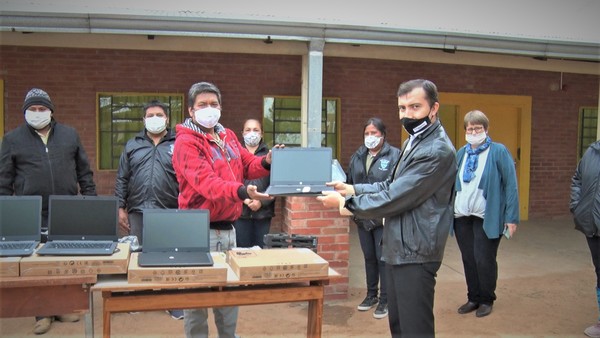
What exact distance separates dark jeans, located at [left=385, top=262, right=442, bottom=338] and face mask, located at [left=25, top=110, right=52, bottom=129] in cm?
322

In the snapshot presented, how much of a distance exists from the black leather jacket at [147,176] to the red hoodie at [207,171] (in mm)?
1243

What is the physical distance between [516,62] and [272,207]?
15.8 feet

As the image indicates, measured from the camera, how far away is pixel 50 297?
304 centimetres

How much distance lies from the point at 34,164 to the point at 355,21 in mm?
3586

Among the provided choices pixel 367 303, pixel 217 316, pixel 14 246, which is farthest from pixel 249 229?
pixel 14 246

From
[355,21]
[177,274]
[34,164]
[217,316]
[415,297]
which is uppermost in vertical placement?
[355,21]

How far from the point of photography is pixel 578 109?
35.3ft

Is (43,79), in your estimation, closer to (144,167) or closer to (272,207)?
(144,167)

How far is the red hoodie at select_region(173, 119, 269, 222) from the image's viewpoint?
345 cm

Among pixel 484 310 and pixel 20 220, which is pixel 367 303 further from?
pixel 20 220

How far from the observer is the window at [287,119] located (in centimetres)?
902

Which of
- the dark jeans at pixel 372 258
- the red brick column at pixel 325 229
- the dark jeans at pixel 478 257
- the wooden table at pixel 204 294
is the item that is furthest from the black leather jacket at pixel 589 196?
the wooden table at pixel 204 294

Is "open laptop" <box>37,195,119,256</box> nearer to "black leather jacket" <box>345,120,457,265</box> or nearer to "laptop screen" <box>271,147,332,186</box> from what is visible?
"laptop screen" <box>271,147,332,186</box>

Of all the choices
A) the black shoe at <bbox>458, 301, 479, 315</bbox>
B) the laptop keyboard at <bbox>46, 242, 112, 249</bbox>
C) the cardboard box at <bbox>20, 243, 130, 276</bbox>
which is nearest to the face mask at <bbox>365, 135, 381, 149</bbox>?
the black shoe at <bbox>458, 301, 479, 315</bbox>
